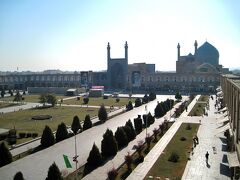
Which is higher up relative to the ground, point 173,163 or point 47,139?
point 47,139

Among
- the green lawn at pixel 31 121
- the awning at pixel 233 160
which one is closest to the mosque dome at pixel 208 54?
the green lawn at pixel 31 121

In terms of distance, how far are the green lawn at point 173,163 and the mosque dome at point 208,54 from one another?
8097cm

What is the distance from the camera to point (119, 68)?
91188 millimetres

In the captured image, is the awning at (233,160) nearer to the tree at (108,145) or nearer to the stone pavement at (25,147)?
the tree at (108,145)

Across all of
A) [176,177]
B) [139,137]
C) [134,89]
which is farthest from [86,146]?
[134,89]

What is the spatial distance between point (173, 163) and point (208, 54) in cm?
9127

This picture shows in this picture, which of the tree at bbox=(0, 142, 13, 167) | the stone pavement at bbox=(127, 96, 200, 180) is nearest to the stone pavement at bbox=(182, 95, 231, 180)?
the stone pavement at bbox=(127, 96, 200, 180)

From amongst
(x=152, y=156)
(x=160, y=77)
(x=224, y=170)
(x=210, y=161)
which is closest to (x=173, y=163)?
(x=152, y=156)

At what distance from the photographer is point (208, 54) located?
106312 millimetres

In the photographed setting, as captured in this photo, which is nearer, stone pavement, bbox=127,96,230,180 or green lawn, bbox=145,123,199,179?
stone pavement, bbox=127,96,230,180

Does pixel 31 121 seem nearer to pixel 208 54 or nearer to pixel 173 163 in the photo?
pixel 173 163

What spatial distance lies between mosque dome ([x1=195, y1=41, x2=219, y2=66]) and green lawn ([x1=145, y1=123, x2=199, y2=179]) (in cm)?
8097

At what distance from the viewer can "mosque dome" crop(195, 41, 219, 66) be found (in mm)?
106188

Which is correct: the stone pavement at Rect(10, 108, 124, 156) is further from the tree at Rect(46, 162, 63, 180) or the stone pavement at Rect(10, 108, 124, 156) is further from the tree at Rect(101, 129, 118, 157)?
the tree at Rect(46, 162, 63, 180)
